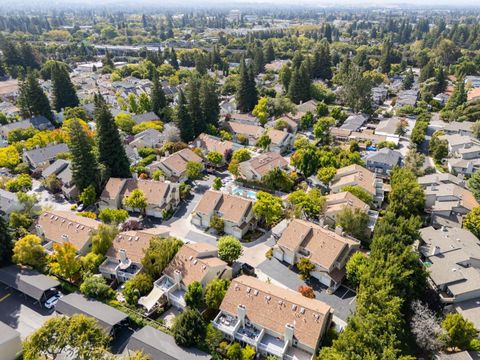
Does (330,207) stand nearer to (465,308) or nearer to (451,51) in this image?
(465,308)

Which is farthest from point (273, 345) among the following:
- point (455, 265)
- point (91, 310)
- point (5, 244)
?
point (5, 244)

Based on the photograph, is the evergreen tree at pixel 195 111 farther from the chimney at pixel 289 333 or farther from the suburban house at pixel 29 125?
the chimney at pixel 289 333

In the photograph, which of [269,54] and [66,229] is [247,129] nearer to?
[66,229]

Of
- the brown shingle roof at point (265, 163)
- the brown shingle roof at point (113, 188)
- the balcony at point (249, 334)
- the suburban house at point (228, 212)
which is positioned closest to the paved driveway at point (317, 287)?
the suburban house at point (228, 212)

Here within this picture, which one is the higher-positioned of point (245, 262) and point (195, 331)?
point (195, 331)

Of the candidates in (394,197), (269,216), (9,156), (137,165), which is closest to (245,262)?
(269,216)

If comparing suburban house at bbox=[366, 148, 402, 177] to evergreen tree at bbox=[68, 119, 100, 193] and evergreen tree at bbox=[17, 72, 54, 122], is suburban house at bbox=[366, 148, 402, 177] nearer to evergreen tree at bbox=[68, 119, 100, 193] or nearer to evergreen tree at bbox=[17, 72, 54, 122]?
evergreen tree at bbox=[68, 119, 100, 193]

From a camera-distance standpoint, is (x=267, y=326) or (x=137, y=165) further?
(x=137, y=165)
